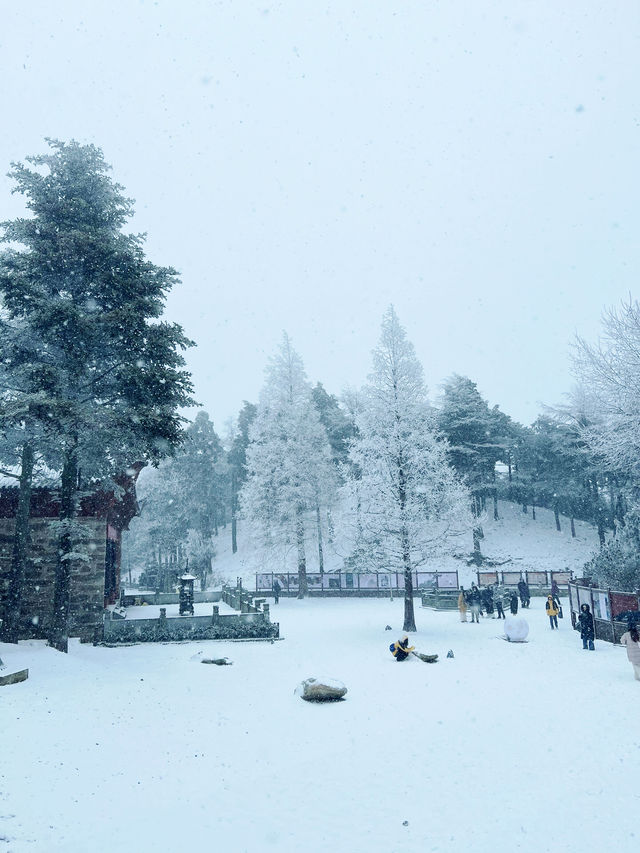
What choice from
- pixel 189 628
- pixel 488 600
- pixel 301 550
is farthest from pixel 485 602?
pixel 189 628

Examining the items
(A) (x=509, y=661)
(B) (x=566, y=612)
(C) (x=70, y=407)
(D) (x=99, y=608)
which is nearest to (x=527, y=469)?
(B) (x=566, y=612)

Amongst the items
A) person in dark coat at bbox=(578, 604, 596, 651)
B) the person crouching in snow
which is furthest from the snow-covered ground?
person in dark coat at bbox=(578, 604, 596, 651)

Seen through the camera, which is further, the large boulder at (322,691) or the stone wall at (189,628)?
the stone wall at (189,628)

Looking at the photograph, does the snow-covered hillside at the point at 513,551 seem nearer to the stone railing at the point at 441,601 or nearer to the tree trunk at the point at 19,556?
the stone railing at the point at 441,601

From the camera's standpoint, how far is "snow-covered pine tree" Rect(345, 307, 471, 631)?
20922mm

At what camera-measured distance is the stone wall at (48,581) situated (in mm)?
17203

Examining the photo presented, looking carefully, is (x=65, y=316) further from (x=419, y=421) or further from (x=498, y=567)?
(x=498, y=567)

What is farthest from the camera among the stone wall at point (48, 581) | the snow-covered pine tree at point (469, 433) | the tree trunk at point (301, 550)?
the snow-covered pine tree at point (469, 433)

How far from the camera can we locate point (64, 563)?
1462 centimetres

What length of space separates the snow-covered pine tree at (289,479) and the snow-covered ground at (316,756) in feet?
67.9

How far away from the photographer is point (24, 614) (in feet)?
56.5

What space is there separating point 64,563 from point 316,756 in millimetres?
8977

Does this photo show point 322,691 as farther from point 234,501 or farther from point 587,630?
point 234,501

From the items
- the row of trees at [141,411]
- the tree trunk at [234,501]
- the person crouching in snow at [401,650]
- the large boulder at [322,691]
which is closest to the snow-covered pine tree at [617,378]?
the row of trees at [141,411]
